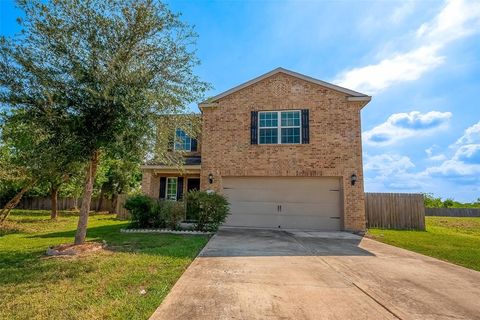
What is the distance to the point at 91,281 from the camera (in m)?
4.72

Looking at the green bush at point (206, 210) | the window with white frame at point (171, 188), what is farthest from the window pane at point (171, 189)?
the green bush at point (206, 210)

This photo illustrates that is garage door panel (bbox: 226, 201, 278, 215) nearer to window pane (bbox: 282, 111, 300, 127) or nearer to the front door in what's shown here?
the front door

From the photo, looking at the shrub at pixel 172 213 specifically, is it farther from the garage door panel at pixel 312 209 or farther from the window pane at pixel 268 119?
the window pane at pixel 268 119

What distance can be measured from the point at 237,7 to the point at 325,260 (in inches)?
370

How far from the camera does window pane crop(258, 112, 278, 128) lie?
1333 cm

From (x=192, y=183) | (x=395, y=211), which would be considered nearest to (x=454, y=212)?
(x=395, y=211)

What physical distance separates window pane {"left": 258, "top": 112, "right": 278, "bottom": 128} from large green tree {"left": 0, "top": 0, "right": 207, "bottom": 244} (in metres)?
6.57

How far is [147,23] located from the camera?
7555 millimetres

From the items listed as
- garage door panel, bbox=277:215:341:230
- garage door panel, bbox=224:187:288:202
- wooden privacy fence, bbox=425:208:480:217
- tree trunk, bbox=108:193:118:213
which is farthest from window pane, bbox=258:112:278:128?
wooden privacy fence, bbox=425:208:480:217

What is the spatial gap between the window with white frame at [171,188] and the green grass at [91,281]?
8.34 metres

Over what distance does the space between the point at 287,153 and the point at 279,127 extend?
1.36m

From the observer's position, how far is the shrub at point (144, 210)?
11609 mm

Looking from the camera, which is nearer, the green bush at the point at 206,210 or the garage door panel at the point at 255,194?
the green bush at the point at 206,210

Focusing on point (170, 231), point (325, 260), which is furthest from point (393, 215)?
point (170, 231)
